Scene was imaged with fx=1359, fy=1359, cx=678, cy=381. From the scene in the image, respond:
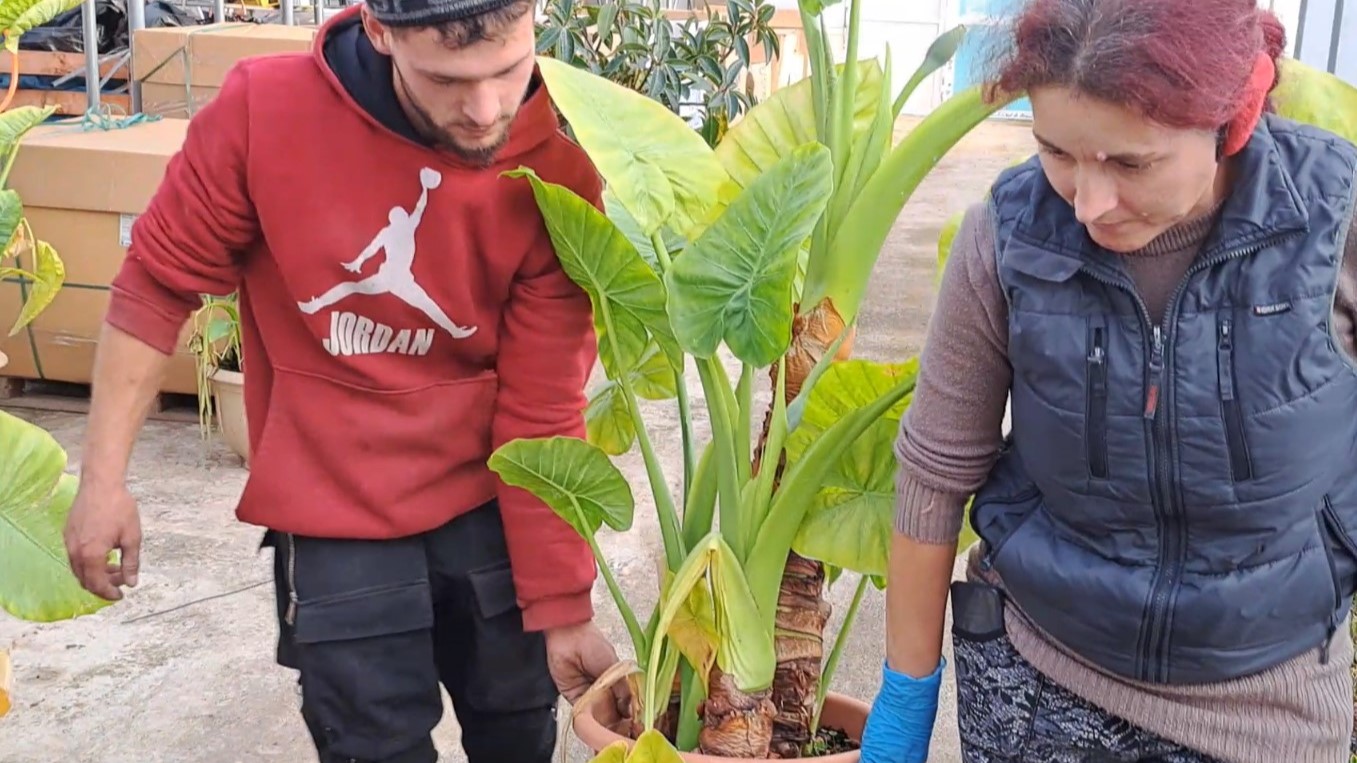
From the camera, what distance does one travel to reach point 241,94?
4.66 ft

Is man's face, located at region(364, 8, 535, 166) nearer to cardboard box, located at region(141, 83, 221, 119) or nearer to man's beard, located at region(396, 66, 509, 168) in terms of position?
man's beard, located at region(396, 66, 509, 168)

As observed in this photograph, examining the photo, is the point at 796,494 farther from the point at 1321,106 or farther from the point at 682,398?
the point at 1321,106

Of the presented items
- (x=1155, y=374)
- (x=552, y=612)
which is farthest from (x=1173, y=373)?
(x=552, y=612)

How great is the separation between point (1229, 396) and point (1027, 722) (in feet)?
1.24

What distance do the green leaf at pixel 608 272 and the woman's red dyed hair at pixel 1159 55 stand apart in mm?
537

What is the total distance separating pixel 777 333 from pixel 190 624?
170cm

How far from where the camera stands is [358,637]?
153 cm

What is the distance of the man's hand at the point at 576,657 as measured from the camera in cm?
161

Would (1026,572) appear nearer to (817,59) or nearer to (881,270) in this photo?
(817,59)

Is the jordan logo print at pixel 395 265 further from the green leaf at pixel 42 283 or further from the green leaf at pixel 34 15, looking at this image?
the green leaf at pixel 42 283

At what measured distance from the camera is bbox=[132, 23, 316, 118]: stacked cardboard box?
3.97 metres

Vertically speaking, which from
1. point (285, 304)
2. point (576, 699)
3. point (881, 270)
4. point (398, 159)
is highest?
point (398, 159)

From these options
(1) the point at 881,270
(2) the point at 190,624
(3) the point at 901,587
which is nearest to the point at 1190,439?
(3) the point at 901,587

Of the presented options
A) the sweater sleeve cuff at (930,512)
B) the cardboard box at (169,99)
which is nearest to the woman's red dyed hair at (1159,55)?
the sweater sleeve cuff at (930,512)
